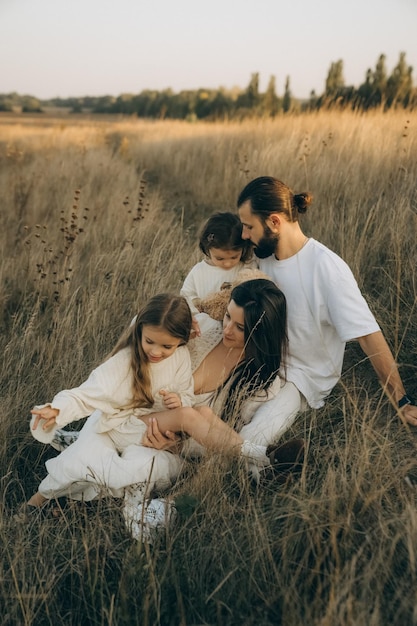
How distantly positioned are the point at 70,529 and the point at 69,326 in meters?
1.67

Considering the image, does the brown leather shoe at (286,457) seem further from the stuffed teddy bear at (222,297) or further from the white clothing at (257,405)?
the stuffed teddy bear at (222,297)

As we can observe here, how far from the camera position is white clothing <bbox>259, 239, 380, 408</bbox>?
3256mm

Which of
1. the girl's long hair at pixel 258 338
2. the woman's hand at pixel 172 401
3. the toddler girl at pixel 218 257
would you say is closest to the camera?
the woman's hand at pixel 172 401

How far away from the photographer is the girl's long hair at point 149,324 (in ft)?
9.64

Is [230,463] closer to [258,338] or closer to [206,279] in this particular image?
[258,338]

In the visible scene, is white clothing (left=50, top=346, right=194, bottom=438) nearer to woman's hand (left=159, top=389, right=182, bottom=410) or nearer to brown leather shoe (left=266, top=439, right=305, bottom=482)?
woman's hand (left=159, top=389, right=182, bottom=410)

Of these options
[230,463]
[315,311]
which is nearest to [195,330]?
[315,311]

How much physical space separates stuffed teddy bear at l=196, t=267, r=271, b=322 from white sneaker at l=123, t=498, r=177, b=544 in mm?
1192

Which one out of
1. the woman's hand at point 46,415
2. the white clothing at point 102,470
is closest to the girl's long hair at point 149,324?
the white clothing at point 102,470

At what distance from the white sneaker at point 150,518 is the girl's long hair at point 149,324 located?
576mm

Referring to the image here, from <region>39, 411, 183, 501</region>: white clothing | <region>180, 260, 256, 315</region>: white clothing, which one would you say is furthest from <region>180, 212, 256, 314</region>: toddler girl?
<region>39, 411, 183, 501</region>: white clothing

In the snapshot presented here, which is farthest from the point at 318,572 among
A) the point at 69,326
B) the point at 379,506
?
the point at 69,326

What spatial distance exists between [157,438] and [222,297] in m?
0.93

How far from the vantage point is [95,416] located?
3.16 meters
